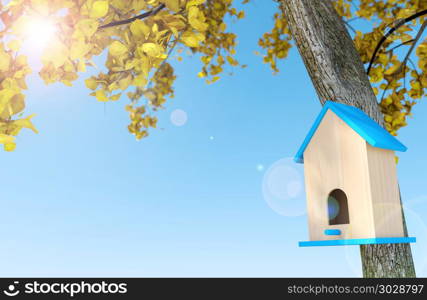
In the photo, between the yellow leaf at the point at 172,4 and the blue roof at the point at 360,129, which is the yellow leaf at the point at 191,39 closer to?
the yellow leaf at the point at 172,4

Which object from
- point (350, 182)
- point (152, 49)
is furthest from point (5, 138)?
point (350, 182)

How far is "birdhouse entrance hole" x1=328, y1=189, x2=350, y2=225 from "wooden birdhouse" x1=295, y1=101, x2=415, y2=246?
1 centimetres

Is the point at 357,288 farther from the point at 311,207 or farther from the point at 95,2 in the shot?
the point at 95,2

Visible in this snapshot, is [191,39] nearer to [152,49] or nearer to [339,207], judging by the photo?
[152,49]

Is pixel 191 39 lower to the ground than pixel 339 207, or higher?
higher

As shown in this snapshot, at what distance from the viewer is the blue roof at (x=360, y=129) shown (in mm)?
2578

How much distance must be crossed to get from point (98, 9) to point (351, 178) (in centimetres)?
186

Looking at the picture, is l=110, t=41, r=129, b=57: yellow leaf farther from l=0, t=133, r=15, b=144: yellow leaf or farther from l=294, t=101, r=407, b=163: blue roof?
l=294, t=101, r=407, b=163: blue roof

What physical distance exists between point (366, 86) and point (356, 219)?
134cm

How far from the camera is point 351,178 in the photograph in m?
2.63

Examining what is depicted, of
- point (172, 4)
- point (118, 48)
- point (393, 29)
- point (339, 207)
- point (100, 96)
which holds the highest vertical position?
point (393, 29)

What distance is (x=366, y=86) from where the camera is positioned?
11.1ft

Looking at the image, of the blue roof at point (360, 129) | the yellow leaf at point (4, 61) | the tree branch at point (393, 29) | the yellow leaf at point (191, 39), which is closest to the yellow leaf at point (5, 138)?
the yellow leaf at point (4, 61)

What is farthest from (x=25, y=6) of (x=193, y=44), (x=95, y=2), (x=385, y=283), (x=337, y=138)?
(x=385, y=283)
